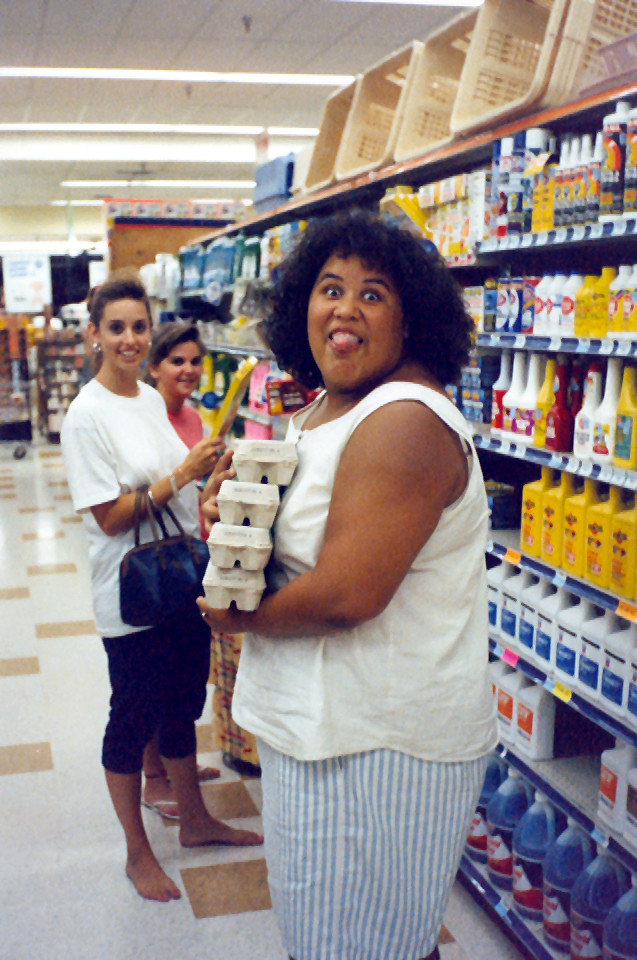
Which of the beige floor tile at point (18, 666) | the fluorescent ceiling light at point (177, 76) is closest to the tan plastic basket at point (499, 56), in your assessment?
the beige floor tile at point (18, 666)

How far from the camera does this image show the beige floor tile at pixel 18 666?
4.31 metres

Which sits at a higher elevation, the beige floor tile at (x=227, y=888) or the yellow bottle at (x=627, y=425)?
the yellow bottle at (x=627, y=425)

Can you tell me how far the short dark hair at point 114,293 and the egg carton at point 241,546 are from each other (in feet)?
4.85

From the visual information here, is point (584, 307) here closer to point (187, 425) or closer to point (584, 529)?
point (584, 529)

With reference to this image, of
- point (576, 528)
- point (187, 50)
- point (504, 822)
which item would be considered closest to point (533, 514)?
point (576, 528)

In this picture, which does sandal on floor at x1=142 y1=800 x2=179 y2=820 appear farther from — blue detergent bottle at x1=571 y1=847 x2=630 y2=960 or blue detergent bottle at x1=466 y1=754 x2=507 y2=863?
blue detergent bottle at x1=571 y1=847 x2=630 y2=960

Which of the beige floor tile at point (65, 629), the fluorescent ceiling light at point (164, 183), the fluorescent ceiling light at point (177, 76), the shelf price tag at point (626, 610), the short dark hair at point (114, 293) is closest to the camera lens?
the shelf price tag at point (626, 610)

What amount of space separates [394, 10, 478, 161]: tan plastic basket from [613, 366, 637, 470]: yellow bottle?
1414mm

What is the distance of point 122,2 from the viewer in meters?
7.30

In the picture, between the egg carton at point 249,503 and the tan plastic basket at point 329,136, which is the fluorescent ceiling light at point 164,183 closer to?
the tan plastic basket at point 329,136

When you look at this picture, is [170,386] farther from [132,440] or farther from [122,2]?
[122,2]

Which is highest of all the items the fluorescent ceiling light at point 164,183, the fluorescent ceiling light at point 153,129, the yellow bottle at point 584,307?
the fluorescent ceiling light at point 153,129

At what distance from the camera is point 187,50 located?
28.2 ft

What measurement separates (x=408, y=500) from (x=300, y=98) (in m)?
10.1
